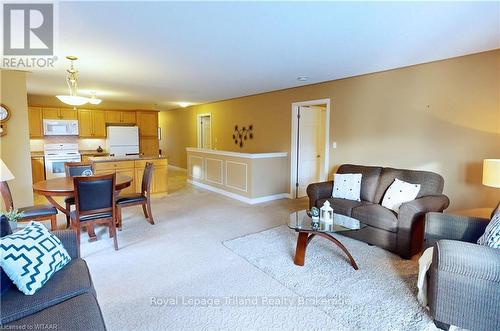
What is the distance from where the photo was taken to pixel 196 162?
23.7 feet

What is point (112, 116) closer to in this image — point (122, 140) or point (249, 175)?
point (122, 140)

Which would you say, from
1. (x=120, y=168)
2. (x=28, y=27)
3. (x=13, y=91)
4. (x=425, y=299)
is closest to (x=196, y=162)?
(x=120, y=168)

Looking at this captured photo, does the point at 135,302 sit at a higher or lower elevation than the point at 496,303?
lower

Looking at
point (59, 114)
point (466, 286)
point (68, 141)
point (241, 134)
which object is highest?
point (59, 114)

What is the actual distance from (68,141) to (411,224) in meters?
7.93

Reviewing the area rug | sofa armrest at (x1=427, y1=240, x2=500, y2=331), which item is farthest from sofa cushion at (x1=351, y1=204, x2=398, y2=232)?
sofa armrest at (x1=427, y1=240, x2=500, y2=331)

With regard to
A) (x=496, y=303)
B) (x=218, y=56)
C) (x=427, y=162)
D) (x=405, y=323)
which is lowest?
(x=405, y=323)

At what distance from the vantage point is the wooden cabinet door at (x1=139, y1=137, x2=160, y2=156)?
8563 mm

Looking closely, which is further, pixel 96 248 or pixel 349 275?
pixel 96 248

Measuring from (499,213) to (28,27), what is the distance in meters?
4.23

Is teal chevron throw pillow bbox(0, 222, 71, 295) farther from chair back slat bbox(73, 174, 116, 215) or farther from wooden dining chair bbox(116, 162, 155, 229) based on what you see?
wooden dining chair bbox(116, 162, 155, 229)

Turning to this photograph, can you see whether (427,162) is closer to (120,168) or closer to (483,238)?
(483,238)

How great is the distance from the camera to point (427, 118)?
12.1 feet

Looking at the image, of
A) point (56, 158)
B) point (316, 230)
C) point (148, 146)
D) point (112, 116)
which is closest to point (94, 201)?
point (316, 230)
